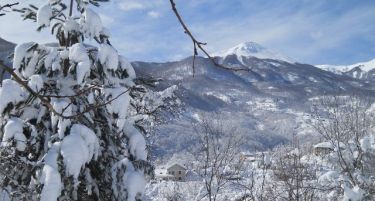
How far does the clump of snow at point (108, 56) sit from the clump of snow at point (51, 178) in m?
1.32

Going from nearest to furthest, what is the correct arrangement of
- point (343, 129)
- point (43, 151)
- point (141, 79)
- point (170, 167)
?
1. point (43, 151)
2. point (141, 79)
3. point (343, 129)
4. point (170, 167)

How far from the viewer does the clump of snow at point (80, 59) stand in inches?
221

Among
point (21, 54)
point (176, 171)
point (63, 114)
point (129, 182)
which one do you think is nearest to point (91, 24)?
point (21, 54)

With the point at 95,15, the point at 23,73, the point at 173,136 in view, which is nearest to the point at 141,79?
the point at 95,15

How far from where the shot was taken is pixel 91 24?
19.9 ft

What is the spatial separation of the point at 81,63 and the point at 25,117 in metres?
0.96

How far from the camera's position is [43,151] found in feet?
18.8

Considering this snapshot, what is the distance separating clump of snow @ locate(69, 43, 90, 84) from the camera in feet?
18.4

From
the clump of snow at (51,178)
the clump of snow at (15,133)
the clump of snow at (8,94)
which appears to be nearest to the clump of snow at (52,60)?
the clump of snow at (15,133)

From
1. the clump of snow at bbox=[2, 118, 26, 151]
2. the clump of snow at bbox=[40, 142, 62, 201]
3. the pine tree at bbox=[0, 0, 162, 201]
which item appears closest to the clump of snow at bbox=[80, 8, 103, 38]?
the pine tree at bbox=[0, 0, 162, 201]

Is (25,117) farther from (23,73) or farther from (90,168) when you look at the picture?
(90,168)

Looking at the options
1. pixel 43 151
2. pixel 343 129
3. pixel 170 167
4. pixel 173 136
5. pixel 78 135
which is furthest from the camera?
pixel 173 136

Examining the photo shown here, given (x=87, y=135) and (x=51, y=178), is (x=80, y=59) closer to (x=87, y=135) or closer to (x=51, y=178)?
(x=87, y=135)

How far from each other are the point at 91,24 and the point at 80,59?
0.59 m
